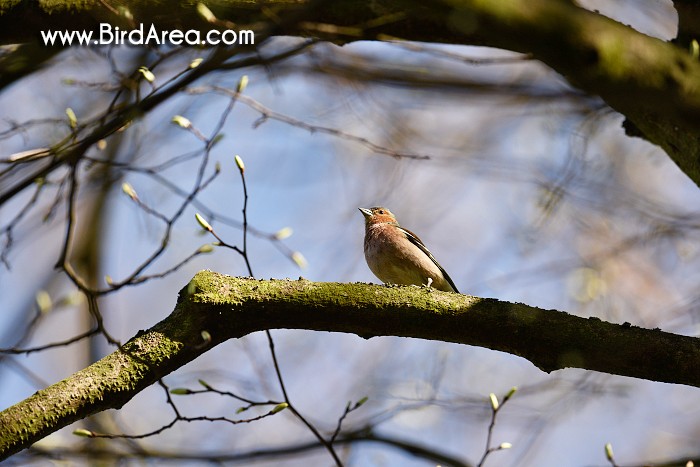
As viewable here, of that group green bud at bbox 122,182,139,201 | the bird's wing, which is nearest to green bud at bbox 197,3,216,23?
green bud at bbox 122,182,139,201

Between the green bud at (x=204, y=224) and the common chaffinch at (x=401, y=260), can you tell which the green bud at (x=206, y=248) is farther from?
the common chaffinch at (x=401, y=260)

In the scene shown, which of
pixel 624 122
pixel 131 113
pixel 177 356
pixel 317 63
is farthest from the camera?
pixel 317 63

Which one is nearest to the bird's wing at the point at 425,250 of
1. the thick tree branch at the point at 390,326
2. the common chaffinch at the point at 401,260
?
the common chaffinch at the point at 401,260

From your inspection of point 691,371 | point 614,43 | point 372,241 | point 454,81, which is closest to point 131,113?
point 614,43

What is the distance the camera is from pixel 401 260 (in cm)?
639

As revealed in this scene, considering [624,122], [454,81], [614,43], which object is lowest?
[614,43]

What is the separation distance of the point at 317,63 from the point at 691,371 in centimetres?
349

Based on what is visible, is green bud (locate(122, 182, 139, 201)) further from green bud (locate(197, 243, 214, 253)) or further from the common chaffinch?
the common chaffinch

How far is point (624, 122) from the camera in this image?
17.4 feet

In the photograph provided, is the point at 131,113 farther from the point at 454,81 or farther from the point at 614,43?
the point at 454,81

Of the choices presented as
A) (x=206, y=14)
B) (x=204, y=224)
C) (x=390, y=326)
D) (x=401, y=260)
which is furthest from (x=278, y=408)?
(x=401, y=260)

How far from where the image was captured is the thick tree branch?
3.45 metres

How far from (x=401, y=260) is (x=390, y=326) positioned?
9.13 feet

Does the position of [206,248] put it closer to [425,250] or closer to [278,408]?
[278,408]
